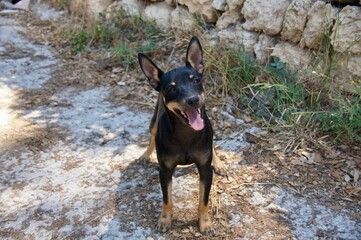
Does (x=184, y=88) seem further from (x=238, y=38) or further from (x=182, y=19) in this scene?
(x=182, y=19)

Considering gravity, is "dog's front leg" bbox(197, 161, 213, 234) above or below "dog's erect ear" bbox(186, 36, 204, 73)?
below

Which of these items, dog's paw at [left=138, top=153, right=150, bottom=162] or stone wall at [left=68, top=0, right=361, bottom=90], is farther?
stone wall at [left=68, top=0, right=361, bottom=90]

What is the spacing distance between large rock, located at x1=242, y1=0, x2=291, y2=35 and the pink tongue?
2551mm

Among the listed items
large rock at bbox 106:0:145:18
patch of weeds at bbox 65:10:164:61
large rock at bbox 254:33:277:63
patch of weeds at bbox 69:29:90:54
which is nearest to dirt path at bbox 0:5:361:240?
large rock at bbox 254:33:277:63

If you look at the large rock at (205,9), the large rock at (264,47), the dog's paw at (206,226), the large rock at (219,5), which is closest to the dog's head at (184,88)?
the dog's paw at (206,226)

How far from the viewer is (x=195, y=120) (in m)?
2.83

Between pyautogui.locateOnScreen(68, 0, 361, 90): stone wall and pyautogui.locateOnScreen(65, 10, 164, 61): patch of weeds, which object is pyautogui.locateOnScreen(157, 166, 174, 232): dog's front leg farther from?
pyautogui.locateOnScreen(65, 10, 164, 61): patch of weeds

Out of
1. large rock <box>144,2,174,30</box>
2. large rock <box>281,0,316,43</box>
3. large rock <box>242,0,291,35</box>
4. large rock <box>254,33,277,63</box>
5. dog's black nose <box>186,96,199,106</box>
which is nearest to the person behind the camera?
dog's black nose <box>186,96,199,106</box>

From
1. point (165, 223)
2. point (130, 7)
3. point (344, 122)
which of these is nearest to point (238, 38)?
point (344, 122)

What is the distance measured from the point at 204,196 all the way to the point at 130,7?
4563mm

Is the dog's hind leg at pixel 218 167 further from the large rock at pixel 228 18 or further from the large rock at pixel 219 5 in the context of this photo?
the large rock at pixel 219 5

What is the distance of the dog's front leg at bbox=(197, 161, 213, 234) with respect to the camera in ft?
10.1

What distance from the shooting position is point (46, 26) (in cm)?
784

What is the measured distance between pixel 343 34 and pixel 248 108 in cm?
129
